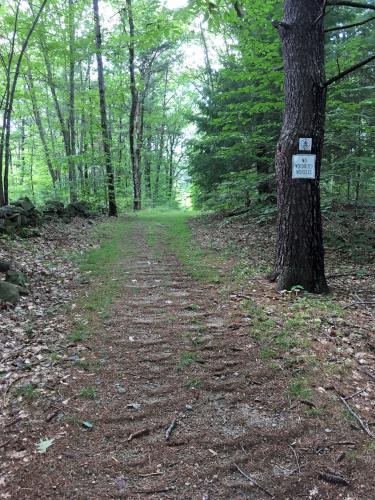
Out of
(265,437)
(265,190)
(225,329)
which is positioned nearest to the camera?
(265,437)

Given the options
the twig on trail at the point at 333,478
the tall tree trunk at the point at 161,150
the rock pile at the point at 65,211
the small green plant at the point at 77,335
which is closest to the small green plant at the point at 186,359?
the small green plant at the point at 77,335

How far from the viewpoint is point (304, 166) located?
545 centimetres

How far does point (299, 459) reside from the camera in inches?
106

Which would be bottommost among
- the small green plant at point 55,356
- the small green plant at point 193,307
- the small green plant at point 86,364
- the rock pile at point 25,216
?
the small green plant at point 86,364

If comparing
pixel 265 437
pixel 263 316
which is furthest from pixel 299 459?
pixel 263 316

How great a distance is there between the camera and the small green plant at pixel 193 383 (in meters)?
3.58

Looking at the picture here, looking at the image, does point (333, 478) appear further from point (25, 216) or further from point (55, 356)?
point (25, 216)

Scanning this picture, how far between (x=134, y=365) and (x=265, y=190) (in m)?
8.63

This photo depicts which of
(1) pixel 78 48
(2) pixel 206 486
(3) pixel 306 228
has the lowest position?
(2) pixel 206 486

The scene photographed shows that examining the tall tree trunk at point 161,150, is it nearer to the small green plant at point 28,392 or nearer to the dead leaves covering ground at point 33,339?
the dead leaves covering ground at point 33,339

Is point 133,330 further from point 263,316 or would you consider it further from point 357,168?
point 357,168

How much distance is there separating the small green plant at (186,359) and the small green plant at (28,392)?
137 cm

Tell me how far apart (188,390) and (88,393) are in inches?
36.2

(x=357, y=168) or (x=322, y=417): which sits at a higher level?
(x=357, y=168)
